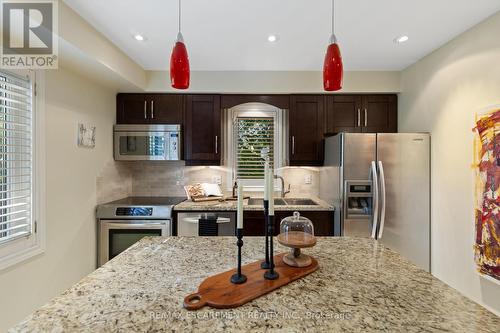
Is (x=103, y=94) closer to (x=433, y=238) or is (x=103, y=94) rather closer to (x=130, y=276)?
(x=130, y=276)

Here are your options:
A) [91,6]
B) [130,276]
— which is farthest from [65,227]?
[91,6]

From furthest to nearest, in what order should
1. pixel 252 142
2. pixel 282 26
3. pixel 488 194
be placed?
1. pixel 252 142
2. pixel 282 26
3. pixel 488 194

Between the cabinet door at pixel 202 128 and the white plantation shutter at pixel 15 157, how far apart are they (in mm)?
1469

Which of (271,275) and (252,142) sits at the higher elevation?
(252,142)

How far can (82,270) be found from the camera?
240 centimetres

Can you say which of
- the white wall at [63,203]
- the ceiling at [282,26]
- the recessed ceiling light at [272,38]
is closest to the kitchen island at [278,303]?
the white wall at [63,203]

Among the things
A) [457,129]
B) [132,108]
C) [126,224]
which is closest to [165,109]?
[132,108]

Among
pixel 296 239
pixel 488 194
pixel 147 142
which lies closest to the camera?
pixel 296 239

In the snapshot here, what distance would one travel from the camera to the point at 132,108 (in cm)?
300

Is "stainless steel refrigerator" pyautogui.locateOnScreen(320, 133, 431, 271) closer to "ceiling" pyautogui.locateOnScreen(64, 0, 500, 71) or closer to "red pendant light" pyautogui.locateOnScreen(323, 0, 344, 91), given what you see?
"ceiling" pyautogui.locateOnScreen(64, 0, 500, 71)

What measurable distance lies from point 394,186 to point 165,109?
2712mm

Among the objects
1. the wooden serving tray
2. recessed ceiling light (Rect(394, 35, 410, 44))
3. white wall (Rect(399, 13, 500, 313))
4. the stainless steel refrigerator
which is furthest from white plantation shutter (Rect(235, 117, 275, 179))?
the wooden serving tray

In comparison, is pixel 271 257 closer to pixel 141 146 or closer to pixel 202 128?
pixel 202 128

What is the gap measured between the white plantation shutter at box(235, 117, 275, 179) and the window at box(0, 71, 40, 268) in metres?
2.07
